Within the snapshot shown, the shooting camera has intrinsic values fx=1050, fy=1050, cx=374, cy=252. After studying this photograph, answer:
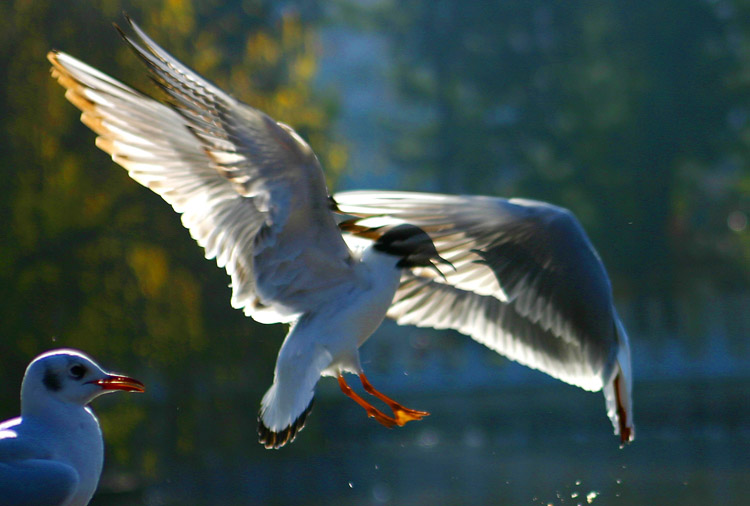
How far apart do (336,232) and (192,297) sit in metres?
6.60

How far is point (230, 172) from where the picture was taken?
3.26 m

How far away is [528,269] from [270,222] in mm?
1123

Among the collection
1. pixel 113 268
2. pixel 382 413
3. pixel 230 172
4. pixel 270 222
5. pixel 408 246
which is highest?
pixel 230 172

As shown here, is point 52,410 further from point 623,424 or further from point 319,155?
point 319,155

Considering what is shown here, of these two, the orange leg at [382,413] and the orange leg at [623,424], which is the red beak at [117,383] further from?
the orange leg at [623,424]

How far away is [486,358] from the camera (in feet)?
55.7

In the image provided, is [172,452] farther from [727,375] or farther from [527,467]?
[727,375]

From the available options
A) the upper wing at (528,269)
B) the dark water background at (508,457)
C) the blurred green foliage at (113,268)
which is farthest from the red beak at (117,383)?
the dark water background at (508,457)

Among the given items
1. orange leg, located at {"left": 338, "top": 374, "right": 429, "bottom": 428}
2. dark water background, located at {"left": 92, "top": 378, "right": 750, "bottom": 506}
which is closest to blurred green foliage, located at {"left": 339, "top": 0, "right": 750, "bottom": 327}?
dark water background, located at {"left": 92, "top": 378, "right": 750, "bottom": 506}

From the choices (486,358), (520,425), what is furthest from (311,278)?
(486,358)

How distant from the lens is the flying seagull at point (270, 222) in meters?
3.19

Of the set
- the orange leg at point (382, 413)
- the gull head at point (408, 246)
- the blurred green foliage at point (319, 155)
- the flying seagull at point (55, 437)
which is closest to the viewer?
the flying seagull at point (55, 437)

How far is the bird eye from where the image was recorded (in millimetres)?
3137

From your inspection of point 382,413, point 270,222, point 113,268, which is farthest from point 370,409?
point 113,268
